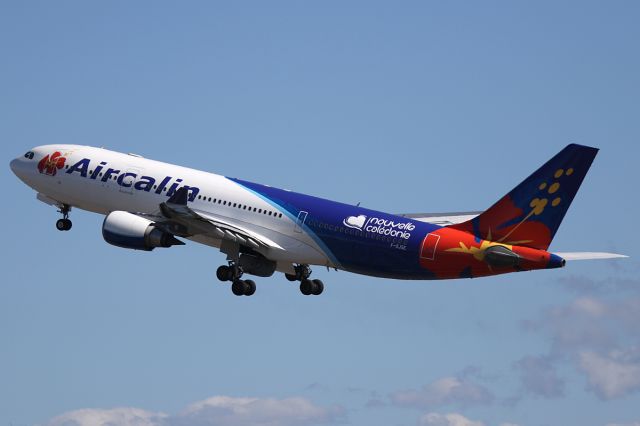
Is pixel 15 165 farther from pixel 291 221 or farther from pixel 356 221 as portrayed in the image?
pixel 356 221

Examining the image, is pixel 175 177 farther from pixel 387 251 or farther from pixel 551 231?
pixel 551 231

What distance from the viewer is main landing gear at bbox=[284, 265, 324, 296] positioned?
87.4 m

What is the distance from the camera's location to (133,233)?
8231 cm

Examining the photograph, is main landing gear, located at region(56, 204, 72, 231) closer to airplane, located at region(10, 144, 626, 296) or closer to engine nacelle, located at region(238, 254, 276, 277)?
airplane, located at region(10, 144, 626, 296)

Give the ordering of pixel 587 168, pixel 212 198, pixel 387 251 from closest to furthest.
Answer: pixel 587 168 < pixel 387 251 < pixel 212 198

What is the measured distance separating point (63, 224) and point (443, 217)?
23.0 m

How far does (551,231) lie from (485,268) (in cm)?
388

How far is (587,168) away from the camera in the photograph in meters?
73.8

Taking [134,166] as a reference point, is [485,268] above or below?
below

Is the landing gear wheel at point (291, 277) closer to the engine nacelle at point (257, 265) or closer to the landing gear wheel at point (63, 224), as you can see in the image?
the engine nacelle at point (257, 265)

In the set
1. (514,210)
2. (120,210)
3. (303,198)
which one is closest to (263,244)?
(303,198)

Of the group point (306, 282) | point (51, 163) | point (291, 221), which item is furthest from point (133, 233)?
point (306, 282)

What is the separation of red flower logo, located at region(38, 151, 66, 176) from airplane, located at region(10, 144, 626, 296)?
0.27 feet

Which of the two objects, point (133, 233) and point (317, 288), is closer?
point (133, 233)
